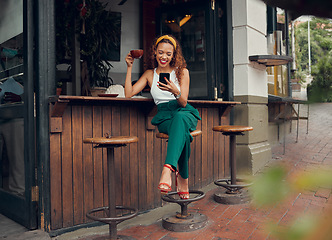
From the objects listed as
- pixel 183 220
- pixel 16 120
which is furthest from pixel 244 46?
pixel 16 120

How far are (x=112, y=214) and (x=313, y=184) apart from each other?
2367 millimetres

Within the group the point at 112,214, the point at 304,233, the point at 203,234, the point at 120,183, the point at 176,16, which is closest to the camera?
Answer: the point at 304,233

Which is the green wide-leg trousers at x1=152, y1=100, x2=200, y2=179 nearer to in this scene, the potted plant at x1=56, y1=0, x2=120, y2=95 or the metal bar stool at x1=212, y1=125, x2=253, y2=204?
the metal bar stool at x1=212, y1=125, x2=253, y2=204

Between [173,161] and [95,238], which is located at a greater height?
[173,161]

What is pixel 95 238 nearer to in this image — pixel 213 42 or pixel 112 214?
pixel 112 214

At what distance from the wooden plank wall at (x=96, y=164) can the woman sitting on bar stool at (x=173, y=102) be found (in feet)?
1.25

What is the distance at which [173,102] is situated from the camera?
118 inches

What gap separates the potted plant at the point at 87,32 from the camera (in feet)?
13.9

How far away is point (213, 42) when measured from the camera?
15.1 feet

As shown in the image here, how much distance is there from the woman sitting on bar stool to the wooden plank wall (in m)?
0.38

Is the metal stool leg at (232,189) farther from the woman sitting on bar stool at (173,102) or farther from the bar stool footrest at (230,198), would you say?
the woman sitting on bar stool at (173,102)

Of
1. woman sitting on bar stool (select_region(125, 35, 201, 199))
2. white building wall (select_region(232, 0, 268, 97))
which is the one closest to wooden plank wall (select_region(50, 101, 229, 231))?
woman sitting on bar stool (select_region(125, 35, 201, 199))

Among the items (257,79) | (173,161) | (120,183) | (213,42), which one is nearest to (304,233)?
(173,161)

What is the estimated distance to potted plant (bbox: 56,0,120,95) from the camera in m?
4.22
